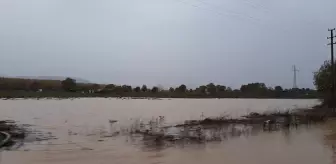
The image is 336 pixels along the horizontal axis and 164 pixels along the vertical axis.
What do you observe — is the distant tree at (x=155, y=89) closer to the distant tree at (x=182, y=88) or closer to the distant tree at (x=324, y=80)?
the distant tree at (x=182, y=88)

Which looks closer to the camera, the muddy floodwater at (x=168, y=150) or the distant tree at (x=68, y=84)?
the muddy floodwater at (x=168, y=150)

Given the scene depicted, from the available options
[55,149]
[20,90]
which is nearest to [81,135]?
[55,149]

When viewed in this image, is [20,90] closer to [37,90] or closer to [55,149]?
[37,90]

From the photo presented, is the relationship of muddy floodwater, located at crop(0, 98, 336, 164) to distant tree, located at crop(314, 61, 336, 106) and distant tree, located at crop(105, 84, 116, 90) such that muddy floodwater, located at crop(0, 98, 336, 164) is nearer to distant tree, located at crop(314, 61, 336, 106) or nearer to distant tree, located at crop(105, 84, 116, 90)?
distant tree, located at crop(314, 61, 336, 106)

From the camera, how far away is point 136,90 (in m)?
107

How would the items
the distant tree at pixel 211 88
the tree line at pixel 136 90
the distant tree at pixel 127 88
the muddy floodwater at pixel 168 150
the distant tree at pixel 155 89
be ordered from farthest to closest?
the distant tree at pixel 211 88 → the distant tree at pixel 155 89 → the distant tree at pixel 127 88 → the tree line at pixel 136 90 → the muddy floodwater at pixel 168 150

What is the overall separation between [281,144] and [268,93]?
102666 millimetres

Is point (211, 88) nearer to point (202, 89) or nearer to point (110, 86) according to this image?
point (202, 89)

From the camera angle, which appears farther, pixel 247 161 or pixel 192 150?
pixel 192 150

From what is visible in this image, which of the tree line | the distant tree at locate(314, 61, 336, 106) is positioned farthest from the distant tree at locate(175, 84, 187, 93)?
the distant tree at locate(314, 61, 336, 106)

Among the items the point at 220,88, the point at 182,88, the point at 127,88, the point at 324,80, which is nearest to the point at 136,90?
the point at 127,88

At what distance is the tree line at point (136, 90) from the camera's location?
299ft

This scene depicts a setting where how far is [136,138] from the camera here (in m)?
18.8

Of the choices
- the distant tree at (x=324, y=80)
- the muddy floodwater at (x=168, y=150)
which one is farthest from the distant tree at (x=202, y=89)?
the muddy floodwater at (x=168, y=150)
